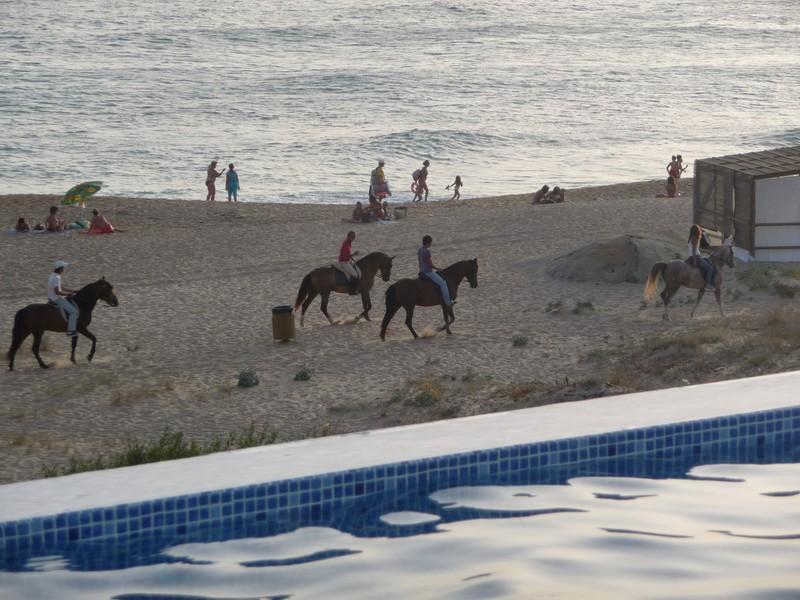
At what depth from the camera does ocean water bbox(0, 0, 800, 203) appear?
180 ft

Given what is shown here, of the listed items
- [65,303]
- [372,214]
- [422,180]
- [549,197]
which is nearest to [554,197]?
[549,197]

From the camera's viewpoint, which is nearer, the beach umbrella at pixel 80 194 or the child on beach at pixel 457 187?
the beach umbrella at pixel 80 194

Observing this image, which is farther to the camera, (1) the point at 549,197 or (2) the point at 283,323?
(1) the point at 549,197

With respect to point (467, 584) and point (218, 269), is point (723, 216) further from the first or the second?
point (467, 584)

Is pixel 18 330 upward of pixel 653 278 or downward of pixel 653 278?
downward

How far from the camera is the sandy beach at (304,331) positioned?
48.1ft

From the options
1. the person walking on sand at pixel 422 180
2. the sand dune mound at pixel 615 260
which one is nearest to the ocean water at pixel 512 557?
the sand dune mound at pixel 615 260

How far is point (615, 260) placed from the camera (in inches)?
892

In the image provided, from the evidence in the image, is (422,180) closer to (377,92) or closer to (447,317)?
(447,317)

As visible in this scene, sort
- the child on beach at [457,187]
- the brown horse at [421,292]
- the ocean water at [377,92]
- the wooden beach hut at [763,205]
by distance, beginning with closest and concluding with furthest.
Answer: the brown horse at [421,292], the wooden beach hut at [763,205], the child on beach at [457,187], the ocean water at [377,92]

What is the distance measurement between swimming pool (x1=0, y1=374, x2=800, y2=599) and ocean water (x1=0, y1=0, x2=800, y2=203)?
36.0 meters

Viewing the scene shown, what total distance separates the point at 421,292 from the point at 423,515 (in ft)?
30.2

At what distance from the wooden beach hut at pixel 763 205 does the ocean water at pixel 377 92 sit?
22534 mm

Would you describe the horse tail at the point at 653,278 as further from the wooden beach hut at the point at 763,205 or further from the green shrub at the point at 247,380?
the green shrub at the point at 247,380
